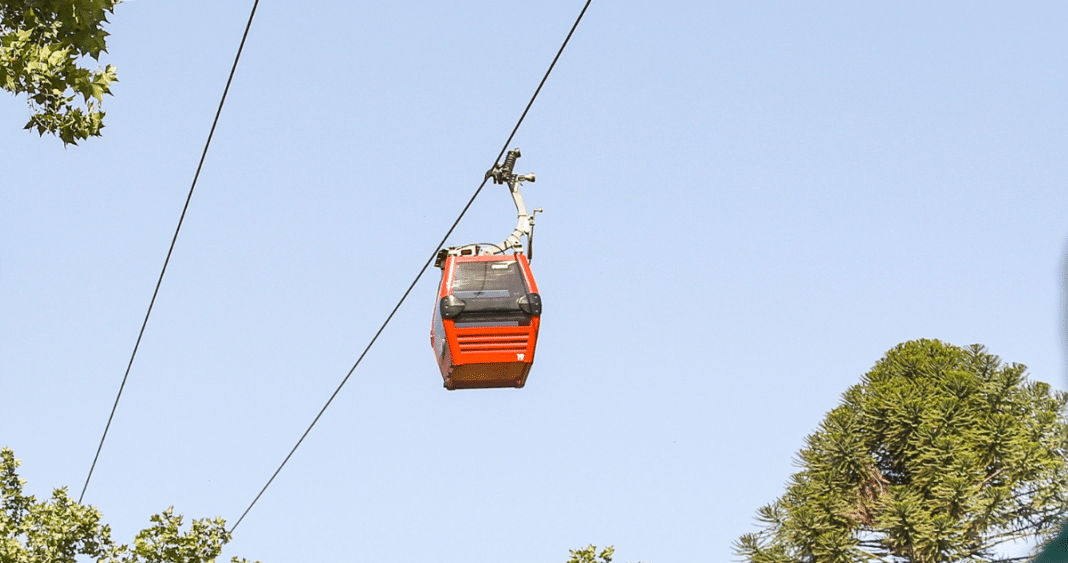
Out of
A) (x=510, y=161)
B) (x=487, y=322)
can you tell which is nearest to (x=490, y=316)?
(x=487, y=322)

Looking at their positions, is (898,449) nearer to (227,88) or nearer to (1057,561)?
(227,88)

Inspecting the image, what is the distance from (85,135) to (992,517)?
2563cm

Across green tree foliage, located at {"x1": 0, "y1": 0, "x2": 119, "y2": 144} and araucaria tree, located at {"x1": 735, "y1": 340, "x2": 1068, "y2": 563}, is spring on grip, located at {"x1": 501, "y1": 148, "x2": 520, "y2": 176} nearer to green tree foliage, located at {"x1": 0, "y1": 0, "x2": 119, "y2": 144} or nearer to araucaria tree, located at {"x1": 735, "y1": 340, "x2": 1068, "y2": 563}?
green tree foliage, located at {"x1": 0, "y1": 0, "x2": 119, "y2": 144}

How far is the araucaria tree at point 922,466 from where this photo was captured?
28.6 meters

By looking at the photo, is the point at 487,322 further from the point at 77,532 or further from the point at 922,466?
the point at 922,466

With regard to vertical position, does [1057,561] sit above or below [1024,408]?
below

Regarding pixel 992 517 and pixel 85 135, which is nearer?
pixel 85 135

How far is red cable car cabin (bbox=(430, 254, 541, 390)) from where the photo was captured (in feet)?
51.1

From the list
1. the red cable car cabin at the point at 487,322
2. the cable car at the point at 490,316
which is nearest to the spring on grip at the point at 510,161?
the cable car at the point at 490,316

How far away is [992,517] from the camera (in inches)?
1121

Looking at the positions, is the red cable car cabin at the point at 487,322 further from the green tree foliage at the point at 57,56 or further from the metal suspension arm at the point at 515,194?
the green tree foliage at the point at 57,56

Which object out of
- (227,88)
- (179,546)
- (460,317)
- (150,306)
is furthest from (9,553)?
(227,88)

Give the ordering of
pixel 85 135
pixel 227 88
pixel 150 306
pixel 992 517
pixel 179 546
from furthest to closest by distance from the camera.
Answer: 1. pixel 992 517
2. pixel 179 546
3. pixel 150 306
4. pixel 227 88
5. pixel 85 135

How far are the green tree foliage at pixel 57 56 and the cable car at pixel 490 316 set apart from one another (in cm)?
836
